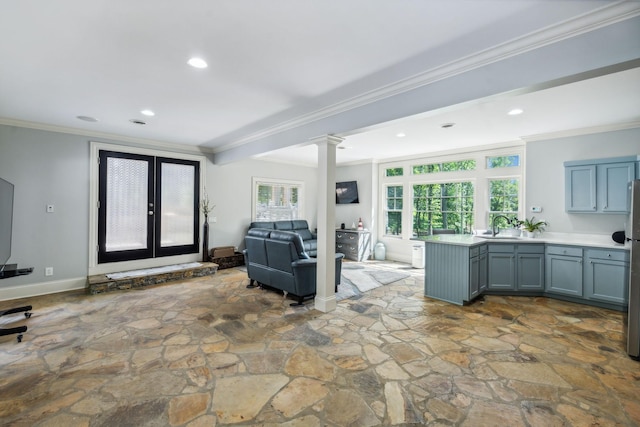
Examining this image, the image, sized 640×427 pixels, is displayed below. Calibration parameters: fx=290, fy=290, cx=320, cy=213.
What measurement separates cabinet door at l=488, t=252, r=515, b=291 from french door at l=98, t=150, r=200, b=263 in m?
5.58

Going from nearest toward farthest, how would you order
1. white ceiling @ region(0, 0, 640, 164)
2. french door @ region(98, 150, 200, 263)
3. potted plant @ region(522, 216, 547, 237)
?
white ceiling @ region(0, 0, 640, 164) < potted plant @ region(522, 216, 547, 237) < french door @ region(98, 150, 200, 263)

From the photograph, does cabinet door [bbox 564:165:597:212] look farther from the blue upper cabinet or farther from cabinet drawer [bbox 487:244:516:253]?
cabinet drawer [bbox 487:244:516:253]

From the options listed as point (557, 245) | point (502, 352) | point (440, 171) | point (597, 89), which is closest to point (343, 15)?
point (597, 89)

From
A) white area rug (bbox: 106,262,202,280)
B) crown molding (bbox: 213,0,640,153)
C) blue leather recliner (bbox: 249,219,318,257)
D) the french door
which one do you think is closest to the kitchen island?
crown molding (bbox: 213,0,640,153)

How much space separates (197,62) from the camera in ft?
8.43

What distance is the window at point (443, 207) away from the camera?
248 inches

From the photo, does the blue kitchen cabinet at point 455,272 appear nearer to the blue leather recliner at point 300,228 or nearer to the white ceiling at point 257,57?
the white ceiling at point 257,57

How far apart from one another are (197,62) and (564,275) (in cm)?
552

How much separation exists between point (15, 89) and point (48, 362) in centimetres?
289

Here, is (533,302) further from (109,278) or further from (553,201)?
(109,278)

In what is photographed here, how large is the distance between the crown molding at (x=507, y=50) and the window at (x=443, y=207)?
4.12 m

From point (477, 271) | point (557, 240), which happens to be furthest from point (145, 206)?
point (557, 240)

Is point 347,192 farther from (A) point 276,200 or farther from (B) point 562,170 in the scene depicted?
(B) point 562,170

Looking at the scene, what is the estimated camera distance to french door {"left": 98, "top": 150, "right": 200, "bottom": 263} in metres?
5.09
